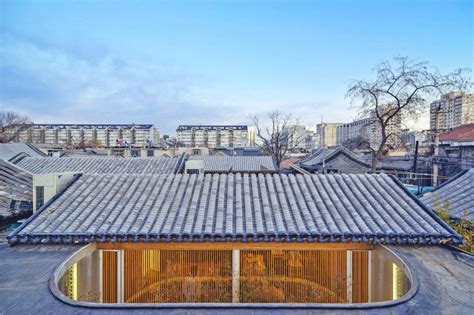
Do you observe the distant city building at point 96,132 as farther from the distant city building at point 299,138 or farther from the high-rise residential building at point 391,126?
the high-rise residential building at point 391,126

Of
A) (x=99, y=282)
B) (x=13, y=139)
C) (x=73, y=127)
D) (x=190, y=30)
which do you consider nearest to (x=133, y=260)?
(x=99, y=282)

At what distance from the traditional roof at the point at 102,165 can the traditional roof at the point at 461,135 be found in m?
17.0

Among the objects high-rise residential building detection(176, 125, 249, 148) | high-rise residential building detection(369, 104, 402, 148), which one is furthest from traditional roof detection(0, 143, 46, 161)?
high-rise residential building detection(176, 125, 249, 148)

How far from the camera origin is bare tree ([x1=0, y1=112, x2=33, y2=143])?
116 ft

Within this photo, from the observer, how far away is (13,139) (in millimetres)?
36719

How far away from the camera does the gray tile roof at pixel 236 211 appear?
411 cm

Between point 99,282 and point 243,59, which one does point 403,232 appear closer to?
point 99,282

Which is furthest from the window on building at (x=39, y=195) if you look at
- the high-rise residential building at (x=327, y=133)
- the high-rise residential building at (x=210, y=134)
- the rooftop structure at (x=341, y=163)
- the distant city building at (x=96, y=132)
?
the high-rise residential building at (x=210, y=134)

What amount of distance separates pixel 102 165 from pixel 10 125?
109 ft

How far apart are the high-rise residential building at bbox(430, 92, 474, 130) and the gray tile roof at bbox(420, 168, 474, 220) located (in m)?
11.3

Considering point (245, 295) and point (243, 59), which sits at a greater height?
point (243, 59)

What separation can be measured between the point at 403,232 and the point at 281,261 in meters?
1.79

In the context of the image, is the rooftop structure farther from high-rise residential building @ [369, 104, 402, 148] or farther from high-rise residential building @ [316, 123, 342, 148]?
high-rise residential building @ [316, 123, 342, 148]

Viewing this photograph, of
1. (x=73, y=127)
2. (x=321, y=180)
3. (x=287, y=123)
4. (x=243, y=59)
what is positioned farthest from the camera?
(x=73, y=127)
